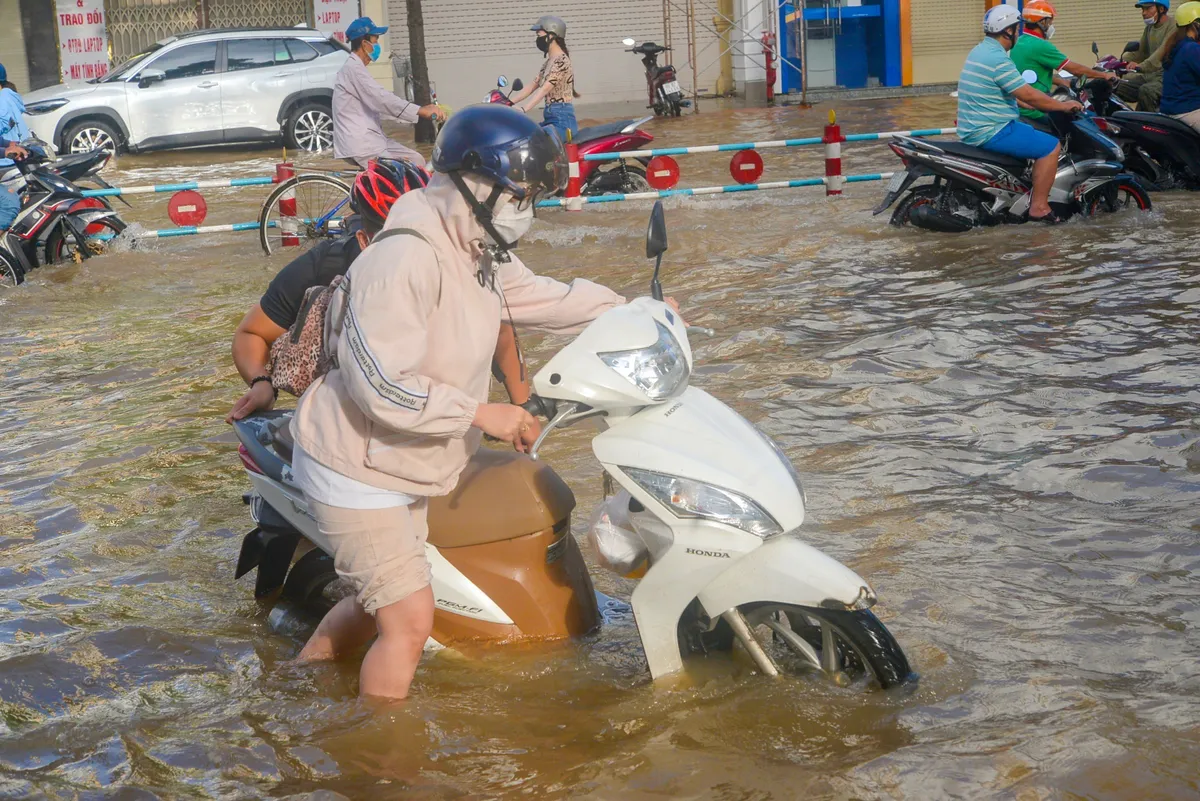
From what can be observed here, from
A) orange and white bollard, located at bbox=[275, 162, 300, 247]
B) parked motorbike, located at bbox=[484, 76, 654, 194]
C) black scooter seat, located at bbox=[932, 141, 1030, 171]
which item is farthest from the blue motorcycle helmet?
parked motorbike, located at bbox=[484, 76, 654, 194]

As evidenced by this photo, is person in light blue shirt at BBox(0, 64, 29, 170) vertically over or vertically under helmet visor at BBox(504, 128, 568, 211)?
over

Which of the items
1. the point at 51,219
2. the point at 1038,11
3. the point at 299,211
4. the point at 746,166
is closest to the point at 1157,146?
the point at 1038,11

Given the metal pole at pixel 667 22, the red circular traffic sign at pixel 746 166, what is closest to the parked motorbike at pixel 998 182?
the red circular traffic sign at pixel 746 166

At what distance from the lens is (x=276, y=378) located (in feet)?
11.3

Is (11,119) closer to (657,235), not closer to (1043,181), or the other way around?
(1043,181)

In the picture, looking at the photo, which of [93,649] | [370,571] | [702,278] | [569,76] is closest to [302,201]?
[569,76]

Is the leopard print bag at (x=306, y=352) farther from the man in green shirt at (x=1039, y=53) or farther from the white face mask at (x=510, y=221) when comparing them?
the man in green shirt at (x=1039, y=53)

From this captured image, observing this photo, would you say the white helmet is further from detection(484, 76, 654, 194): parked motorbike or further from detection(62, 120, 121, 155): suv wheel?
detection(62, 120, 121, 155): suv wheel

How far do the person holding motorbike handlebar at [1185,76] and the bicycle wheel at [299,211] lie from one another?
24.2 ft

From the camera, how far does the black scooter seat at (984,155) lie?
984cm

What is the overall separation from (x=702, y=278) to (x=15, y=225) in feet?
19.4

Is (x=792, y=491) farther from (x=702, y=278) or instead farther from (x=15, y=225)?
(x=15, y=225)

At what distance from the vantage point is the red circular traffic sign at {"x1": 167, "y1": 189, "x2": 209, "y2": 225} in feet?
39.5

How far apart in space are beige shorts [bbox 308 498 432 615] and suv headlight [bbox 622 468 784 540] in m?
0.64
